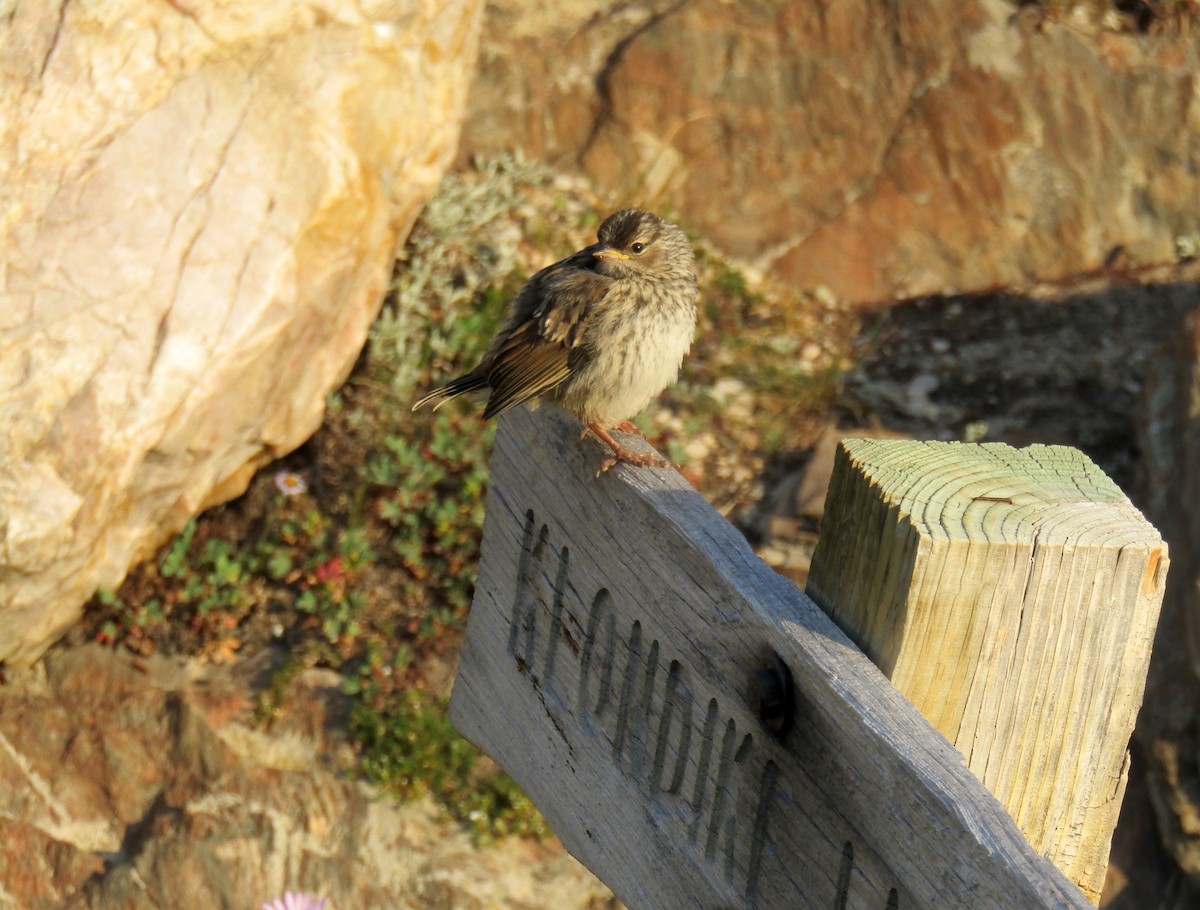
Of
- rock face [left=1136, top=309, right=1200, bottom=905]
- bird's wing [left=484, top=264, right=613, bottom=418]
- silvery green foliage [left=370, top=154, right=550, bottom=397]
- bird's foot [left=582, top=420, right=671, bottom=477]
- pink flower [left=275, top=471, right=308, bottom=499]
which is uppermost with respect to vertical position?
bird's foot [left=582, top=420, right=671, bottom=477]

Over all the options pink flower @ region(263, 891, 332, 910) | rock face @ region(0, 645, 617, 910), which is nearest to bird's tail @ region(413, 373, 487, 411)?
rock face @ region(0, 645, 617, 910)

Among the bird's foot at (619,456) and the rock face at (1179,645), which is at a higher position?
the bird's foot at (619,456)

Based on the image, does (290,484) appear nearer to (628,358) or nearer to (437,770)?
(437,770)

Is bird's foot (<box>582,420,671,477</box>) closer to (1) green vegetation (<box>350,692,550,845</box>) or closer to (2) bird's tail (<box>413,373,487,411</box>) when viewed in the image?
(2) bird's tail (<box>413,373,487,411</box>)

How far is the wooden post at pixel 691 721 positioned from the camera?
1567mm

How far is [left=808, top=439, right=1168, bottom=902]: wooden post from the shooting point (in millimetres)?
1753

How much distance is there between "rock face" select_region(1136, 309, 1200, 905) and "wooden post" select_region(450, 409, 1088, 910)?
2.47 meters

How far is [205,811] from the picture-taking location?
4707 millimetres

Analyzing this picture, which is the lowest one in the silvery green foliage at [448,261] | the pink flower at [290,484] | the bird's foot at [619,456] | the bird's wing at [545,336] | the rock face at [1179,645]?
the rock face at [1179,645]

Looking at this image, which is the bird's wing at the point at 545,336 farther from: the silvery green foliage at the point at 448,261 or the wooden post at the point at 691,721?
the silvery green foliage at the point at 448,261

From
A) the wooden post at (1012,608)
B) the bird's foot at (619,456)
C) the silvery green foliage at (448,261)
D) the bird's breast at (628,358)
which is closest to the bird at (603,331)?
the bird's breast at (628,358)

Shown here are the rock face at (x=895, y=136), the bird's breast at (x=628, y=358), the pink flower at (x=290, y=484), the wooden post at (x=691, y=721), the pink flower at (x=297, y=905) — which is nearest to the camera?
the wooden post at (x=691, y=721)

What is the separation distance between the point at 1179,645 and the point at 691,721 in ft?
9.27

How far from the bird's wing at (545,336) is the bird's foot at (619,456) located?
1.19 meters
